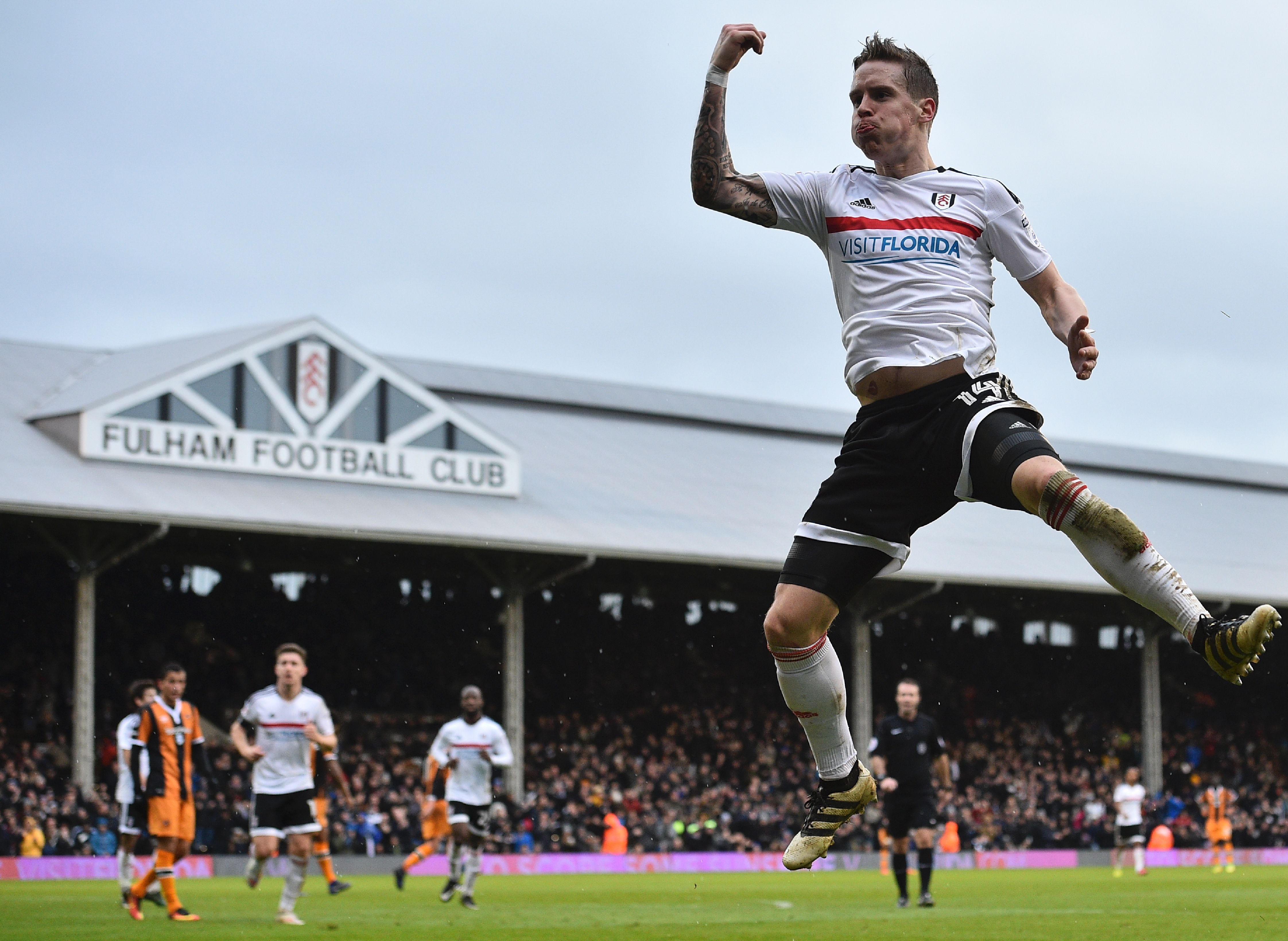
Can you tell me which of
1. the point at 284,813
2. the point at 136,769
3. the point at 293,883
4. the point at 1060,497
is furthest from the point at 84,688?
the point at 1060,497

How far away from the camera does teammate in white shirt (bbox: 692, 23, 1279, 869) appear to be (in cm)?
583

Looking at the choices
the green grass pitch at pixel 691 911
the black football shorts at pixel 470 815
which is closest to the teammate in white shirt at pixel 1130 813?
the green grass pitch at pixel 691 911

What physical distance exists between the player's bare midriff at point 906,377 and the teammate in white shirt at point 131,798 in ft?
34.8

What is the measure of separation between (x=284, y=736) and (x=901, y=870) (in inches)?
230

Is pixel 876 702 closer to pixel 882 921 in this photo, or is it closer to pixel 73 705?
pixel 73 705

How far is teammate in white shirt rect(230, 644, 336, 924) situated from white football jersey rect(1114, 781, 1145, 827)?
56.4 ft

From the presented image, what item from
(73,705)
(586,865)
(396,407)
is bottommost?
(586,865)

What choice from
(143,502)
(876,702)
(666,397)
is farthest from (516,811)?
(666,397)

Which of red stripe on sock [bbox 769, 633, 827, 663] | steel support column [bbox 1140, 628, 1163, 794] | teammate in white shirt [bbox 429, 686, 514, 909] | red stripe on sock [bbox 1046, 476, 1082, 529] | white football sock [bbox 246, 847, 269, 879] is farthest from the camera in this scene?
steel support column [bbox 1140, 628, 1163, 794]

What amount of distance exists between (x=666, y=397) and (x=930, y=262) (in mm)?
39806

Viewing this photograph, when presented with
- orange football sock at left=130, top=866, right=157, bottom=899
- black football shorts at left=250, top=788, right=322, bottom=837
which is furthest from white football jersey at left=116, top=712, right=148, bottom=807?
black football shorts at left=250, top=788, right=322, bottom=837

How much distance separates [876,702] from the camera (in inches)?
1654

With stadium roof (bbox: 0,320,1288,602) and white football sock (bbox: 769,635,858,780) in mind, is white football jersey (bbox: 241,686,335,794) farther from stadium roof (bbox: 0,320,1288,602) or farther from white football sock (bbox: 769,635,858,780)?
stadium roof (bbox: 0,320,1288,602)

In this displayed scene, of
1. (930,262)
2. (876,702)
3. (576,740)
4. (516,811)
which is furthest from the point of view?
(876,702)
